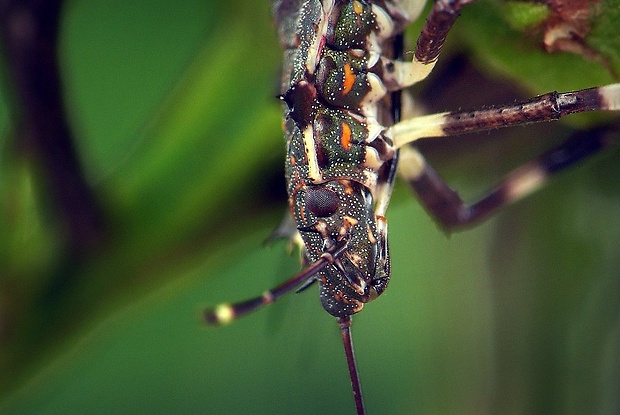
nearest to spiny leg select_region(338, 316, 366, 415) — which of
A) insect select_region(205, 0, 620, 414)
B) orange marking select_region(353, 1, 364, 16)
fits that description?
insect select_region(205, 0, 620, 414)

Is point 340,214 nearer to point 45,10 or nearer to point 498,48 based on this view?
point 498,48

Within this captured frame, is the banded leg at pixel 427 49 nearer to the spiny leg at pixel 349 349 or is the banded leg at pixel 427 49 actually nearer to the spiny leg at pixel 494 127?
the spiny leg at pixel 494 127

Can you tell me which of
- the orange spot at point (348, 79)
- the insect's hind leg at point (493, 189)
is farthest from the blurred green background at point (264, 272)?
the orange spot at point (348, 79)

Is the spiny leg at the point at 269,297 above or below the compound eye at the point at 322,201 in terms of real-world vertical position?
below

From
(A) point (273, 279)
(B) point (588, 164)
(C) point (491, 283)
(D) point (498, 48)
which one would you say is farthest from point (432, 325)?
(D) point (498, 48)

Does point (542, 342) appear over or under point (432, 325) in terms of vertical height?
under

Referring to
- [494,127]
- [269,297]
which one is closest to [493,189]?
[494,127]

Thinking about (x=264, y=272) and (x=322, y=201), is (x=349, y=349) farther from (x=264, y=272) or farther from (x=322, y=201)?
(x=264, y=272)
